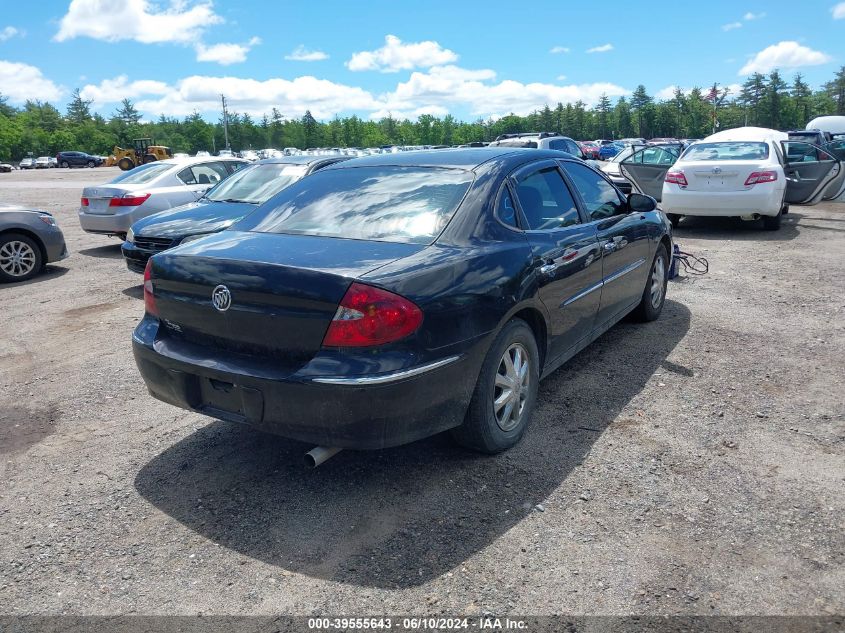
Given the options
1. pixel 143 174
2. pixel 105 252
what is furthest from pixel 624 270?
pixel 105 252

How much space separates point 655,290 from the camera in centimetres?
620

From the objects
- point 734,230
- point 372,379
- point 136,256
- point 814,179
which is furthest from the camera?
point 734,230

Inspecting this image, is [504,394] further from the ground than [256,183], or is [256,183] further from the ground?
[256,183]

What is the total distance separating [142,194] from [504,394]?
8475mm

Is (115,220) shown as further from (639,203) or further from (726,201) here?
(726,201)

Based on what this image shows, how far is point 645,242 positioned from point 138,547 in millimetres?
4363

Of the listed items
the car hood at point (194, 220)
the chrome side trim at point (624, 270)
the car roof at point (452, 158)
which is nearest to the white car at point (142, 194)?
the car hood at point (194, 220)

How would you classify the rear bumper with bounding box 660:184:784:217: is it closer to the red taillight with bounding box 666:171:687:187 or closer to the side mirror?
the red taillight with bounding box 666:171:687:187

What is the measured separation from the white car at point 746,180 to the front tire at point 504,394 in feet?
27.8

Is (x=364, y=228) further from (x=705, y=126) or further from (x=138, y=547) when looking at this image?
(x=705, y=126)

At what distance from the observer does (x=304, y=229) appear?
3748mm

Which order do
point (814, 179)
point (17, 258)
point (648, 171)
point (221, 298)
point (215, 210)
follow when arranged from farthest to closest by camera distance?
point (648, 171) → point (814, 179) → point (17, 258) → point (215, 210) → point (221, 298)

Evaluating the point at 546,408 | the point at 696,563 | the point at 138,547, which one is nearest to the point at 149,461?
the point at 138,547

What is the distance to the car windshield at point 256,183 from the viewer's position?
8.48 m
